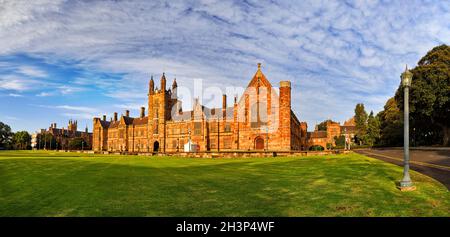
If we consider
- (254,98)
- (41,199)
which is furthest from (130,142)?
(41,199)

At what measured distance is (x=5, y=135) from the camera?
142 metres

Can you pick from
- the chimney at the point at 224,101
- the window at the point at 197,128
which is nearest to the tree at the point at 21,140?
the window at the point at 197,128

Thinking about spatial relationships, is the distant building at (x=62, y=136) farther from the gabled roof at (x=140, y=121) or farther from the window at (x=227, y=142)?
the window at (x=227, y=142)

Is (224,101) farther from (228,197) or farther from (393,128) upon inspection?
(228,197)

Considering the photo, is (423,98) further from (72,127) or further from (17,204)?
(72,127)

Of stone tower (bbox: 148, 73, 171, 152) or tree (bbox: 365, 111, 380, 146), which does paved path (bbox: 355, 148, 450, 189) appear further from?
stone tower (bbox: 148, 73, 171, 152)

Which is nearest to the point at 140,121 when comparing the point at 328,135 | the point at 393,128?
the point at 328,135

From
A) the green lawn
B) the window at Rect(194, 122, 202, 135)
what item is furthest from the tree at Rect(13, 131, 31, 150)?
the green lawn

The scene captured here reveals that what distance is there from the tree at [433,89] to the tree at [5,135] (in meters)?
154

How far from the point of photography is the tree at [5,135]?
5374 inches

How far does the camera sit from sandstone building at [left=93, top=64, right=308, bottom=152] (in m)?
51.1

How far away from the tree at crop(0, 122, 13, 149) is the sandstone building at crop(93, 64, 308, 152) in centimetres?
4870

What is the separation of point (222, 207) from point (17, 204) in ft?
26.5
